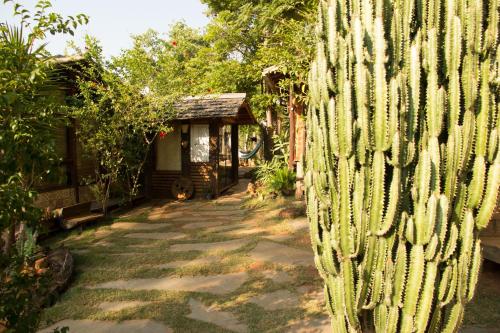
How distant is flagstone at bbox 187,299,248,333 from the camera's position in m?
3.92

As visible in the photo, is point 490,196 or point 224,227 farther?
point 224,227

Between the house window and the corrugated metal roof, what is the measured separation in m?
0.64

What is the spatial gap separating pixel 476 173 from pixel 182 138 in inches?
425

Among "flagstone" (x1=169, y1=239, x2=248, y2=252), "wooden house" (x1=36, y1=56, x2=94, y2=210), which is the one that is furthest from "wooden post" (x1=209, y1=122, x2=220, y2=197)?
"flagstone" (x1=169, y1=239, x2=248, y2=252)

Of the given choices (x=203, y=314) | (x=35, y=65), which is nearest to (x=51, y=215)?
(x=203, y=314)

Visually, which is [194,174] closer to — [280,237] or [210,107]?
[210,107]

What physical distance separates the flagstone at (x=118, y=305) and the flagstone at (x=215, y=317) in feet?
2.07

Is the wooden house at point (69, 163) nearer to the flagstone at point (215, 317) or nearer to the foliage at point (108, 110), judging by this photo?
the foliage at point (108, 110)

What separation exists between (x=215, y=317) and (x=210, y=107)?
8.82m

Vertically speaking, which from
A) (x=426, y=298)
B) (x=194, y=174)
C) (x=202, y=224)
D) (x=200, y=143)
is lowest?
(x=202, y=224)

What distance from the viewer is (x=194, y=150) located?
498 inches

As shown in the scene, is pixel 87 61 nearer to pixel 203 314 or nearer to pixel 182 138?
pixel 182 138

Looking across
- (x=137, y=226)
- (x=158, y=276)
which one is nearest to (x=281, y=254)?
(x=158, y=276)

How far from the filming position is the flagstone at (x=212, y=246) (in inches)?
263
